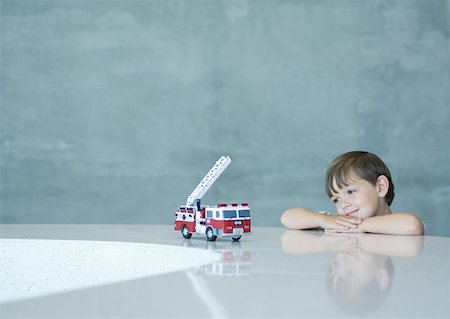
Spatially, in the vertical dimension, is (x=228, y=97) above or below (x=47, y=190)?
above

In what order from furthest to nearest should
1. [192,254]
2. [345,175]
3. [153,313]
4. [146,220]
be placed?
[146,220] → [345,175] → [192,254] → [153,313]

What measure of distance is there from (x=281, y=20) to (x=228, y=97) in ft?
2.81

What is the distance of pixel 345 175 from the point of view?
9.95ft

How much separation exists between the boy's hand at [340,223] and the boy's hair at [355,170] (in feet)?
0.39

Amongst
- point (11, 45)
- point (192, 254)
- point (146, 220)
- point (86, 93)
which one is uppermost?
point (11, 45)

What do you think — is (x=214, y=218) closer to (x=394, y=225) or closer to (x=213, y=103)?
(x=394, y=225)

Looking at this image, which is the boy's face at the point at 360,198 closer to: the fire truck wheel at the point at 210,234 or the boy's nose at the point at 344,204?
the boy's nose at the point at 344,204

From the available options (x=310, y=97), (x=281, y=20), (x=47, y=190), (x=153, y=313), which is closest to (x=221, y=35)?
(x=281, y=20)

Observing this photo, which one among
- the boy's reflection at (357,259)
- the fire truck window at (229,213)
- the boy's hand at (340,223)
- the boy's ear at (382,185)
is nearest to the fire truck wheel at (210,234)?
the fire truck window at (229,213)

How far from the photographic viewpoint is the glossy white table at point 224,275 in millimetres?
1189

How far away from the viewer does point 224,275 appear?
→ 1640mm

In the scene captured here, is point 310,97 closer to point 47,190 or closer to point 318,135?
point 318,135

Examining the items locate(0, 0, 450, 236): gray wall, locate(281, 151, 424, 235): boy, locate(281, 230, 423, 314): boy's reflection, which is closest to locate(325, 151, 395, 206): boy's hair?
locate(281, 151, 424, 235): boy

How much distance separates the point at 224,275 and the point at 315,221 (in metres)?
1.62
